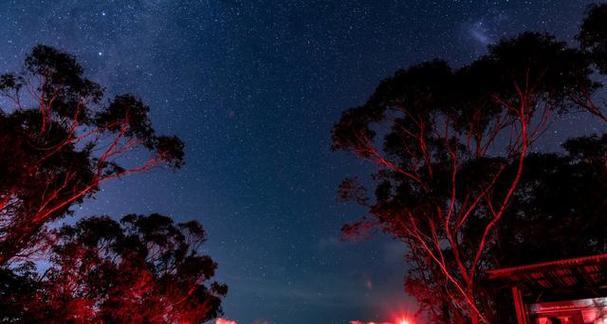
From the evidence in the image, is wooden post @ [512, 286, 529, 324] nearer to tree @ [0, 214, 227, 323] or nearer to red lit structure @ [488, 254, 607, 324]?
red lit structure @ [488, 254, 607, 324]

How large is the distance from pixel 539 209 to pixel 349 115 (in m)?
8.55

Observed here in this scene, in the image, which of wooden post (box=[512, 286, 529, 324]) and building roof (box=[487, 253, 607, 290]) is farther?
wooden post (box=[512, 286, 529, 324])

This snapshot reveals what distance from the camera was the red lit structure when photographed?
830 centimetres

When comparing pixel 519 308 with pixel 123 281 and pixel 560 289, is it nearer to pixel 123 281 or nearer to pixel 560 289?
A: pixel 560 289

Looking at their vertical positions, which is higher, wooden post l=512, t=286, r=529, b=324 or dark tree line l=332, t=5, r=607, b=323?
dark tree line l=332, t=5, r=607, b=323

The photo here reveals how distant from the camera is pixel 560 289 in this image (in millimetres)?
10320

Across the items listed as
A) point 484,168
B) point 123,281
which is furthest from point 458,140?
point 123,281

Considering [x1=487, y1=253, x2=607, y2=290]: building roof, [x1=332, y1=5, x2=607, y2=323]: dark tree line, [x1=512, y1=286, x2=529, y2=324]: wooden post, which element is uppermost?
[x1=332, y1=5, x2=607, y2=323]: dark tree line

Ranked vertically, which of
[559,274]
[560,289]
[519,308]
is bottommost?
[519,308]

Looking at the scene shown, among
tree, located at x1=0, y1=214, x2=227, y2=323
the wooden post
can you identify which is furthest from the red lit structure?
tree, located at x1=0, y1=214, x2=227, y2=323

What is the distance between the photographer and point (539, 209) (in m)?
16.1

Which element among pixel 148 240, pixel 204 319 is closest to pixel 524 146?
pixel 148 240

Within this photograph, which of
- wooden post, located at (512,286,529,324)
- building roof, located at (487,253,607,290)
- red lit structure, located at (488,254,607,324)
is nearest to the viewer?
building roof, located at (487,253,607,290)

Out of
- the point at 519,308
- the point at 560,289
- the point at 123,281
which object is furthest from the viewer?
the point at 123,281
